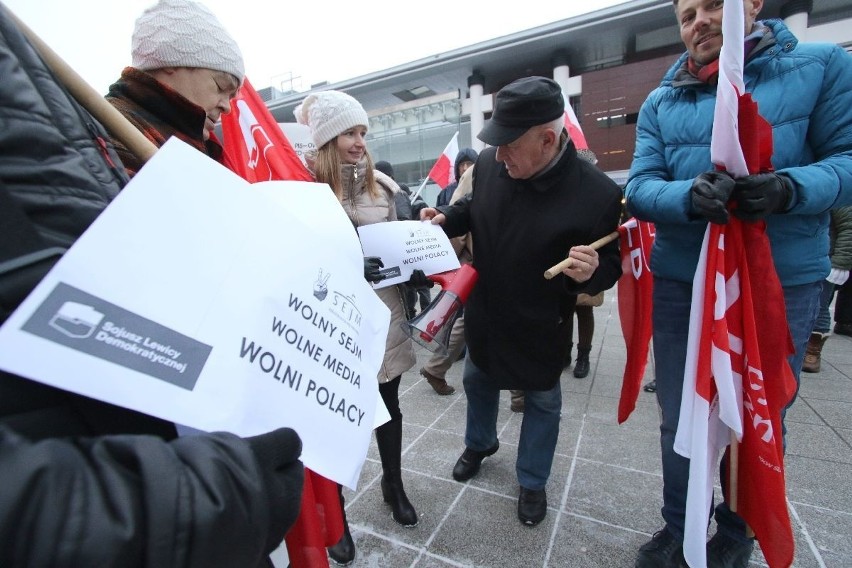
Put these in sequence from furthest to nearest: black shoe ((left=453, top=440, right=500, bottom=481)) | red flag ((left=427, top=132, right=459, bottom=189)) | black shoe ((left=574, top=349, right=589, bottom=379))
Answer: red flag ((left=427, top=132, right=459, bottom=189)), black shoe ((left=574, top=349, right=589, bottom=379)), black shoe ((left=453, top=440, right=500, bottom=481))

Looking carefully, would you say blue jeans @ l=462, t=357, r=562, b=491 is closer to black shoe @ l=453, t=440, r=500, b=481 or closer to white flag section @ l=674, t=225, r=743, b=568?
black shoe @ l=453, t=440, r=500, b=481

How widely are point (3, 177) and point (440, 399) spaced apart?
10.3 ft

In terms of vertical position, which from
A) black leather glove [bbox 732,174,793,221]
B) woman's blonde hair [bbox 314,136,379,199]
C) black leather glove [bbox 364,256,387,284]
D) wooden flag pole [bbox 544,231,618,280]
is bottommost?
wooden flag pole [bbox 544,231,618,280]

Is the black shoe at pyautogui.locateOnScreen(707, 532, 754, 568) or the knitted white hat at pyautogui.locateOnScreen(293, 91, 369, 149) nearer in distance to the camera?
the black shoe at pyautogui.locateOnScreen(707, 532, 754, 568)

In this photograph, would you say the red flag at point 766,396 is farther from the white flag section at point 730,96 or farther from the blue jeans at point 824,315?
the blue jeans at point 824,315

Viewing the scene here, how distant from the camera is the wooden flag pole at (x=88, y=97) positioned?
0.60 m

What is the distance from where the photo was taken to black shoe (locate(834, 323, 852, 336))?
4664mm

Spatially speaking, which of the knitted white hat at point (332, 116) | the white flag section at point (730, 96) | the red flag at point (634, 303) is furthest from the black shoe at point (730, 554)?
the knitted white hat at point (332, 116)

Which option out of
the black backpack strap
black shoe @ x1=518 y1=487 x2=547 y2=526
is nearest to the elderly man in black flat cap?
black shoe @ x1=518 y1=487 x2=547 y2=526

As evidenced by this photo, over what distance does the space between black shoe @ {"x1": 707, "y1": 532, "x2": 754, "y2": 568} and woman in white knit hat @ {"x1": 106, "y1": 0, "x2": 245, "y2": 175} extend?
2228 mm

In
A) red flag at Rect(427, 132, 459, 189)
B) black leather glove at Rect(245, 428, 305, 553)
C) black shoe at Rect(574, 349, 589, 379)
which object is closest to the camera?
black leather glove at Rect(245, 428, 305, 553)

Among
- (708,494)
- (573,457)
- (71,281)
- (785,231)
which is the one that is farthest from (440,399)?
(71,281)

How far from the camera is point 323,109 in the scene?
1.90 meters

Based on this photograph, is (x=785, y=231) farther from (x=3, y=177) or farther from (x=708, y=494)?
(x=3, y=177)
